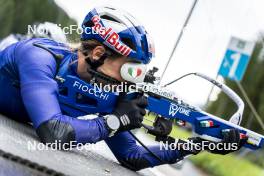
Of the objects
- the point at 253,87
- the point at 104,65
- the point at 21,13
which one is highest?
the point at 104,65

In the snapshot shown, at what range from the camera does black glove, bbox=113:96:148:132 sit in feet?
12.8

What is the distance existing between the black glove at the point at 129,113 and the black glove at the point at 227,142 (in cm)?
58

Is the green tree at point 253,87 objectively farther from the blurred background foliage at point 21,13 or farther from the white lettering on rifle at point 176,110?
the white lettering on rifle at point 176,110

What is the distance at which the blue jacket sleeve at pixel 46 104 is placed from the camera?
3.75 m

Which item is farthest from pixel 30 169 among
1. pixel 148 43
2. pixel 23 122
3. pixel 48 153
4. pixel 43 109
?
pixel 23 122

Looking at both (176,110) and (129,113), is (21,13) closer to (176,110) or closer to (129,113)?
(176,110)

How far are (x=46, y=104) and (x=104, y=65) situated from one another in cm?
47

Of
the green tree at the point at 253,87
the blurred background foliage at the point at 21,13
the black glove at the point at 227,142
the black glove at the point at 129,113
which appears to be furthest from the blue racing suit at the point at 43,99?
the blurred background foliage at the point at 21,13

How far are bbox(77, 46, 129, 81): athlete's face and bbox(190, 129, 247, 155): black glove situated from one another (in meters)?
0.77

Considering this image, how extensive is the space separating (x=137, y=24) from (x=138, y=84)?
371 millimetres

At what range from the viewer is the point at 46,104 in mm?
3758


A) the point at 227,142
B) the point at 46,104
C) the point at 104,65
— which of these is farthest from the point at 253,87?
the point at 46,104

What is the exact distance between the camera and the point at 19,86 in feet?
14.1

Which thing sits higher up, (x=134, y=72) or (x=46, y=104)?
(x=134, y=72)
